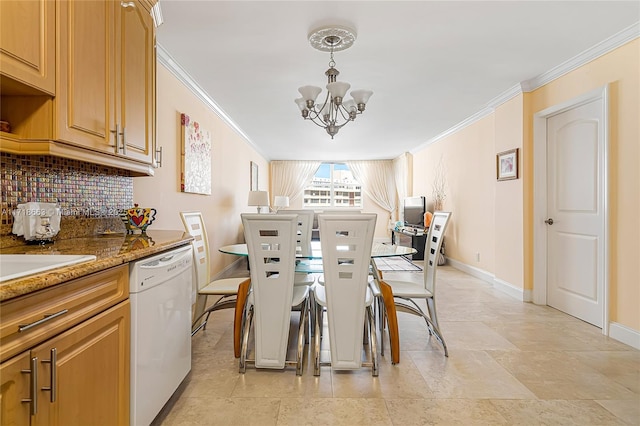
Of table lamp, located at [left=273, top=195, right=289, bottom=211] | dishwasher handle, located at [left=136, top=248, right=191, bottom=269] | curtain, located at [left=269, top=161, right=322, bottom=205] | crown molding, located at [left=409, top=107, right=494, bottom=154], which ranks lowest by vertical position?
dishwasher handle, located at [left=136, top=248, right=191, bottom=269]

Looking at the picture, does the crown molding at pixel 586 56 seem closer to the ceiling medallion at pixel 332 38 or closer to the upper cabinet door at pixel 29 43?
the ceiling medallion at pixel 332 38

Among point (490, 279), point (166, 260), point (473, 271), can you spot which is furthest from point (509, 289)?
point (166, 260)

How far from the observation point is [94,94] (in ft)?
5.33

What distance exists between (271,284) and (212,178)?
2717 mm

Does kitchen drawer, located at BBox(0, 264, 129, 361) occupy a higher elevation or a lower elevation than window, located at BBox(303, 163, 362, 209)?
lower

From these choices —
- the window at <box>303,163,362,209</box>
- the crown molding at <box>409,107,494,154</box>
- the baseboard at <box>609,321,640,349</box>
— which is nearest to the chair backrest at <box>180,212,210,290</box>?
the baseboard at <box>609,321,640,349</box>

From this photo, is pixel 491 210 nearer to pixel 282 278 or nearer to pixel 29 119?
pixel 282 278

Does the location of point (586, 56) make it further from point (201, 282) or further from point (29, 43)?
point (29, 43)

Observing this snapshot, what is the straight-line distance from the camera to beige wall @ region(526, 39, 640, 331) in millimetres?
2594

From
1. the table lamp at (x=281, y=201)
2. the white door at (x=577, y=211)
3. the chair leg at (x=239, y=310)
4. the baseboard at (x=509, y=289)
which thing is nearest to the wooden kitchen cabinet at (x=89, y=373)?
the chair leg at (x=239, y=310)

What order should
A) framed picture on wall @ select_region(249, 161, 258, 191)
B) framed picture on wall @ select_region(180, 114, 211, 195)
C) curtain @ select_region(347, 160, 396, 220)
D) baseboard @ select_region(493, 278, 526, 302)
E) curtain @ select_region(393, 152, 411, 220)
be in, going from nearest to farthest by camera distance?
1. framed picture on wall @ select_region(180, 114, 211, 195)
2. baseboard @ select_region(493, 278, 526, 302)
3. framed picture on wall @ select_region(249, 161, 258, 191)
4. curtain @ select_region(393, 152, 411, 220)
5. curtain @ select_region(347, 160, 396, 220)

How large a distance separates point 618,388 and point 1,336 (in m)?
2.86

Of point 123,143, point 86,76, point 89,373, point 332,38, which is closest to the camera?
point 89,373

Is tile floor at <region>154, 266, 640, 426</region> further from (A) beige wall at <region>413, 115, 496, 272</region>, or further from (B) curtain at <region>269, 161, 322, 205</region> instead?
(B) curtain at <region>269, 161, 322, 205</region>
